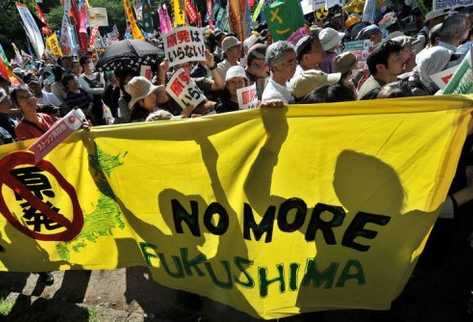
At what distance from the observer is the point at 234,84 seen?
3680mm

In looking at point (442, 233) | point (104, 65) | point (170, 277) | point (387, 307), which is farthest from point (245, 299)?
point (104, 65)

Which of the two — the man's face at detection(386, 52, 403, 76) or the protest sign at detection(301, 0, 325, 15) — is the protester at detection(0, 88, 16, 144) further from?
the protest sign at detection(301, 0, 325, 15)

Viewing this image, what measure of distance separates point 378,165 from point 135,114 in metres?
2.18

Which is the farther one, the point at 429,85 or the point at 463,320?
the point at 429,85

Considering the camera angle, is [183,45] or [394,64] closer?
[394,64]

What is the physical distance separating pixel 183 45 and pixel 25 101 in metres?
1.53

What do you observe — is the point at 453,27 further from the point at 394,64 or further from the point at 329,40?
the point at 394,64

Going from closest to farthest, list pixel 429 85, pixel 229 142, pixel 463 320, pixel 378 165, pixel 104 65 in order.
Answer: pixel 378 165, pixel 229 142, pixel 463 320, pixel 429 85, pixel 104 65

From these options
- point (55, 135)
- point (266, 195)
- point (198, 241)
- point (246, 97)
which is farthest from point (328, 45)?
point (55, 135)

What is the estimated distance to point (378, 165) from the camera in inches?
88.0

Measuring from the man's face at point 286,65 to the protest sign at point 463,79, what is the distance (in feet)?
3.99

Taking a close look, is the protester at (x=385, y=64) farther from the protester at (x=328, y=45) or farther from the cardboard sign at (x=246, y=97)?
the protester at (x=328, y=45)

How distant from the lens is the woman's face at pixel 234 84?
3668 millimetres

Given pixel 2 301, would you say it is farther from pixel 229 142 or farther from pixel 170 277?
pixel 229 142
